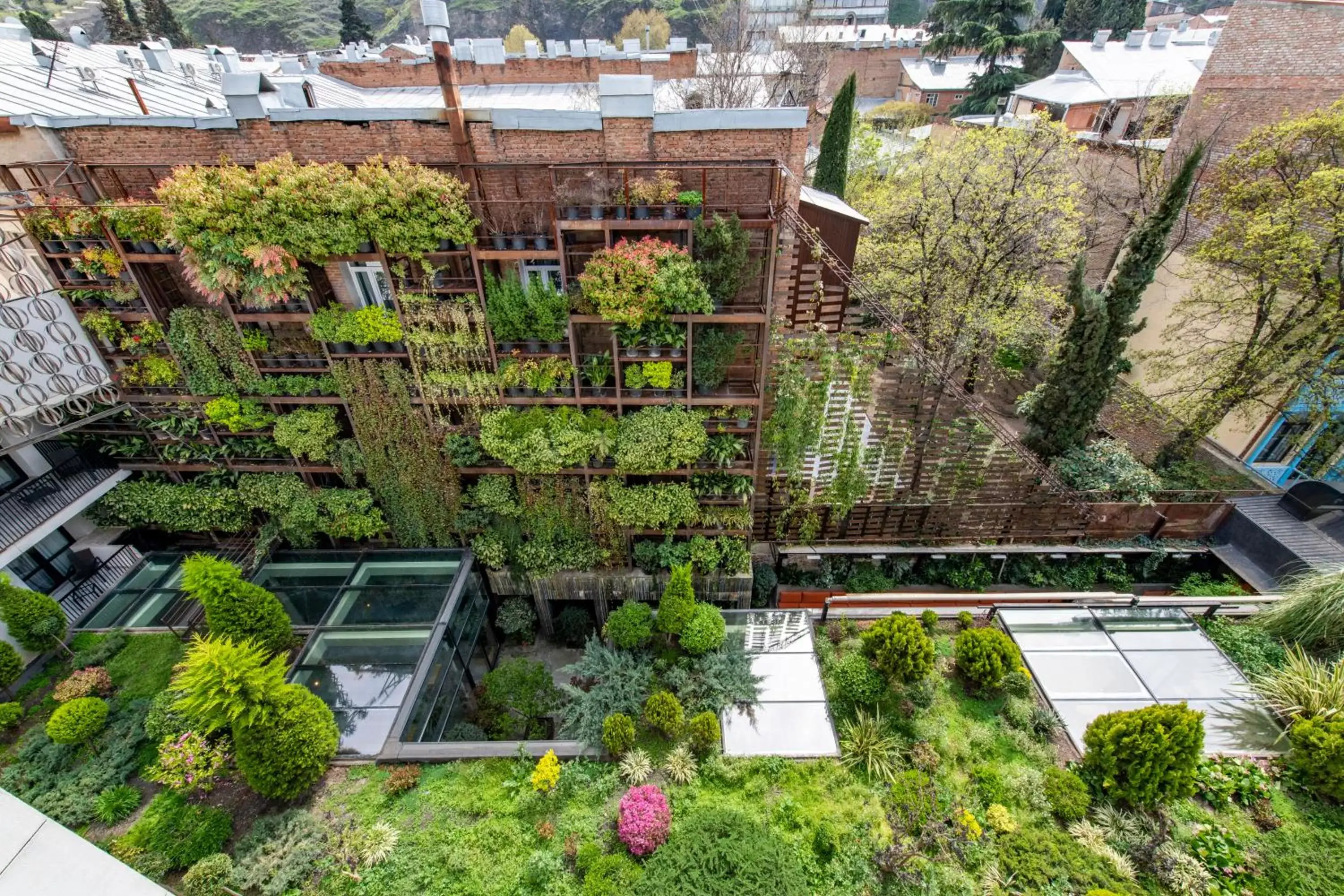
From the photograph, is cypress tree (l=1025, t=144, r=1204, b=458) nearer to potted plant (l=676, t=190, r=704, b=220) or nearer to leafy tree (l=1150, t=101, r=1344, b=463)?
leafy tree (l=1150, t=101, r=1344, b=463)

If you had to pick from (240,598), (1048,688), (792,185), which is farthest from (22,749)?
(1048,688)

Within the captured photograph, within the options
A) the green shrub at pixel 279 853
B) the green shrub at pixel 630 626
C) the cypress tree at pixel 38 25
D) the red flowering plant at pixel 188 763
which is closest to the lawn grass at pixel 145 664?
the red flowering plant at pixel 188 763

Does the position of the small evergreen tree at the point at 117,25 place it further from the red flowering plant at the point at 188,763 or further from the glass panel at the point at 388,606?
the red flowering plant at the point at 188,763

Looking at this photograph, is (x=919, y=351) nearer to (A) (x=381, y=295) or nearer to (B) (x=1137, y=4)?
(A) (x=381, y=295)

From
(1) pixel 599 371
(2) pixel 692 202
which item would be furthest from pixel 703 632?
(2) pixel 692 202

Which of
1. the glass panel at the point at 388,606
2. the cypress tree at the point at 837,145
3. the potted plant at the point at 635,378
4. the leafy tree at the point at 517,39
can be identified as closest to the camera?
the potted plant at the point at 635,378

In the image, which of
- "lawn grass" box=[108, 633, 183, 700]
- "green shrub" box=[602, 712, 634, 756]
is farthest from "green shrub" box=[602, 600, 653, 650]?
"lawn grass" box=[108, 633, 183, 700]
